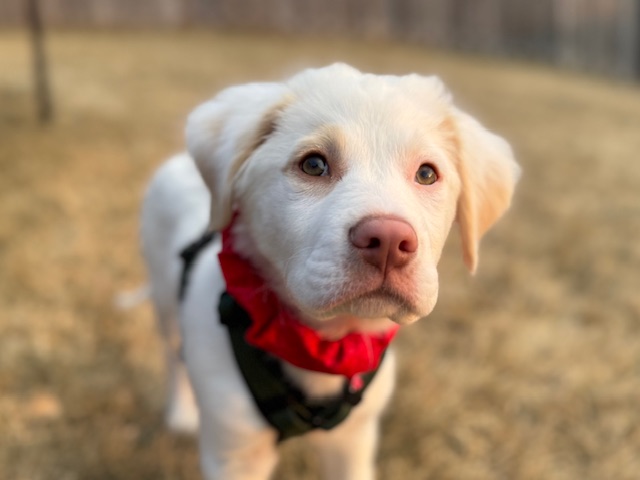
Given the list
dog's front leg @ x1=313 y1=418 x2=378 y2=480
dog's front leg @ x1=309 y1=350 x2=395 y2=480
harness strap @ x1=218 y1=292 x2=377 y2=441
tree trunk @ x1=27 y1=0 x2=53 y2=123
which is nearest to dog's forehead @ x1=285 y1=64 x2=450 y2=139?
harness strap @ x1=218 y1=292 x2=377 y2=441

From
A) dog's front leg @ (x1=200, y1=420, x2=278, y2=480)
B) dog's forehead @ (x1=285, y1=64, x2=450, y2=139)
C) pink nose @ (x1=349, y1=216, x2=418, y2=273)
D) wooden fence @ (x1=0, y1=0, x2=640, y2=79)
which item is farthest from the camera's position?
wooden fence @ (x1=0, y1=0, x2=640, y2=79)

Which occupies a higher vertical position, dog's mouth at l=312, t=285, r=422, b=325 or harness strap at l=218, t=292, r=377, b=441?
dog's mouth at l=312, t=285, r=422, b=325

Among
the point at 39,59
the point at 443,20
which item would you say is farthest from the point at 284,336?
the point at 443,20

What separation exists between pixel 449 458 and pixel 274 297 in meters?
1.15

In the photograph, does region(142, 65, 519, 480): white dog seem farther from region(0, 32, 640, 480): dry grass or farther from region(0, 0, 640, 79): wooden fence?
region(0, 0, 640, 79): wooden fence

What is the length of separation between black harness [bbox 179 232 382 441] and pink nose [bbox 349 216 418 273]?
45 centimetres

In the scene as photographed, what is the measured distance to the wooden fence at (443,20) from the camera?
9.73 meters

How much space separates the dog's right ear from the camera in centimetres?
153

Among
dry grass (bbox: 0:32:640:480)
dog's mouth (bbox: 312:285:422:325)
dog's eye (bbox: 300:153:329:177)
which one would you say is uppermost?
dog's eye (bbox: 300:153:329:177)

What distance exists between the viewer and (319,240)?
4.26 feet

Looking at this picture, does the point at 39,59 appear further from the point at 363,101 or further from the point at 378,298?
the point at 378,298

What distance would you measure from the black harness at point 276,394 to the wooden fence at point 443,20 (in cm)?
907

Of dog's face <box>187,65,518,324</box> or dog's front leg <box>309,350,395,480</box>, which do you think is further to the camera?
dog's front leg <box>309,350,395,480</box>

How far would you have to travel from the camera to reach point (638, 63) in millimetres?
9875
